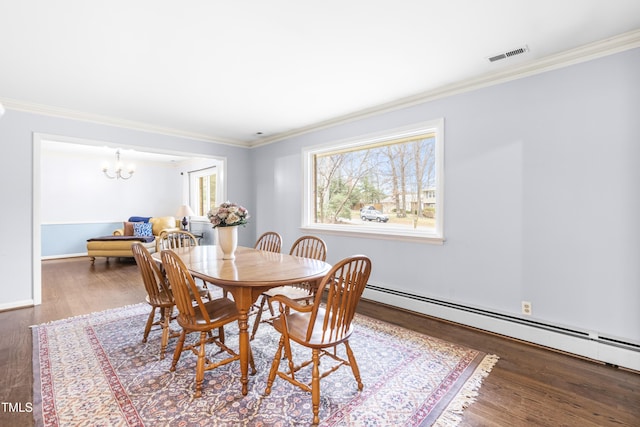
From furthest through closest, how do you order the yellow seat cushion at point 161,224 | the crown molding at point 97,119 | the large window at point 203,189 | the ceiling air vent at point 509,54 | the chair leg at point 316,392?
the large window at point 203,189
the yellow seat cushion at point 161,224
the crown molding at point 97,119
the ceiling air vent at point 509,54
the chair leg at point 316,392

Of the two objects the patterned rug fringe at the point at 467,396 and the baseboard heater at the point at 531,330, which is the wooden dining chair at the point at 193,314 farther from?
the baseboard heater at the point at 531,330

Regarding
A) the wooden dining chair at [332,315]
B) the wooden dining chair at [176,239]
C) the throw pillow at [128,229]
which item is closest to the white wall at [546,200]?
the wooden dining chair at [332,315]

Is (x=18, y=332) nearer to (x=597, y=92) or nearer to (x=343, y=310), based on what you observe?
(x=343, y=310)

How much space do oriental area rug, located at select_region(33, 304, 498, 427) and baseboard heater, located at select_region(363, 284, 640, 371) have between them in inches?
19.2

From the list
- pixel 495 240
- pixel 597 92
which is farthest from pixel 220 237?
pixel 597 92

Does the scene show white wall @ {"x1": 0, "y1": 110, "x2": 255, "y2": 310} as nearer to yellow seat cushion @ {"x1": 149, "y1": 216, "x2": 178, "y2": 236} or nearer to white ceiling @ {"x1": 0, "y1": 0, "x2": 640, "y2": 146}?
white ceiling @ {"x1": 0, "y1": 0, "x2": 640, "y2": 146}

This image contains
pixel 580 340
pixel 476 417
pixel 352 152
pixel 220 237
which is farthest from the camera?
pixel 352 152

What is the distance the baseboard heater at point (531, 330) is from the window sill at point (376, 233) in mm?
612

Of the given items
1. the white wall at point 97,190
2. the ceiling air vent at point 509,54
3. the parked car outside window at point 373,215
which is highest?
the ceiling air vent at point 509,54

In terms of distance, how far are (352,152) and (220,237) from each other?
7.42 ft

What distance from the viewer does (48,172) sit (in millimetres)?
6793

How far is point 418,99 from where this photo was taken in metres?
3.28

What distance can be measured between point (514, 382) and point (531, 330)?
29.0 inches

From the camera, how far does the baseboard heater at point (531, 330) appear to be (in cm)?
221
